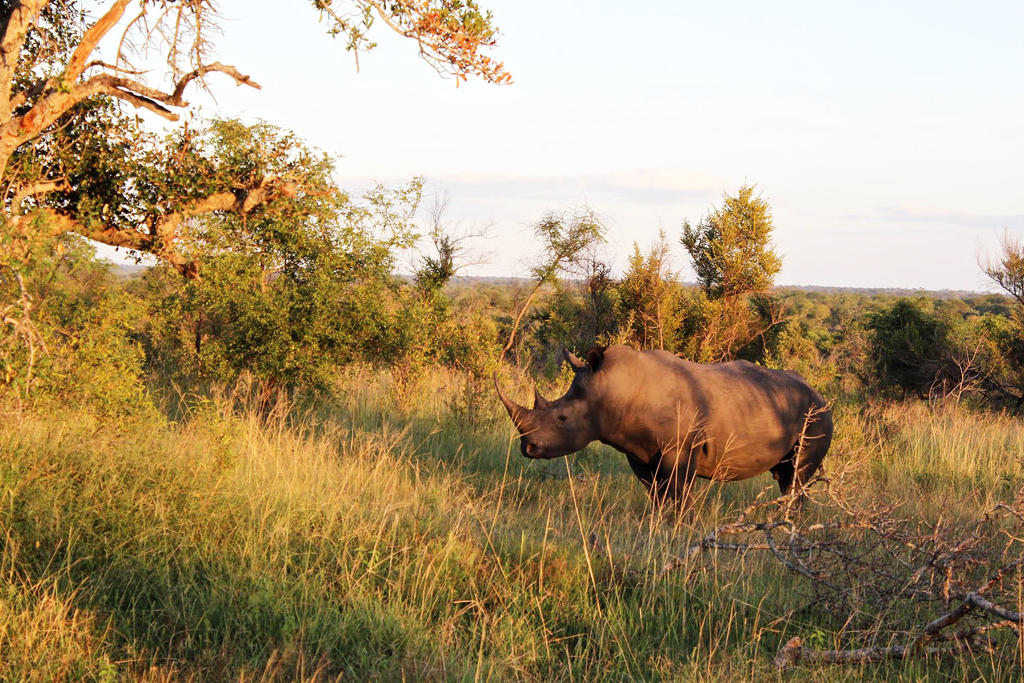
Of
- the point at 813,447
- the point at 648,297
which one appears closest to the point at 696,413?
the point at 813,447

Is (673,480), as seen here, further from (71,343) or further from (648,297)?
(648,297)

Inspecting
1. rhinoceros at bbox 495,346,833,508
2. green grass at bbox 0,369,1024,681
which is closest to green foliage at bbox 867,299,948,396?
rhinoceros at bbox 495,346,833,508

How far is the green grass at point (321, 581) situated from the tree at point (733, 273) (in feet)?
34.9

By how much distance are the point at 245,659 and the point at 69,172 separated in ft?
19.2

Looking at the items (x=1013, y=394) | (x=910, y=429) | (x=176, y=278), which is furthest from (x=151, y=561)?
(x=1013, y=394)

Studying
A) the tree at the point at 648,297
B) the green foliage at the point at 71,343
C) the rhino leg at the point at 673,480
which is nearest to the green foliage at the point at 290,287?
the green foliage at the point at 71,343

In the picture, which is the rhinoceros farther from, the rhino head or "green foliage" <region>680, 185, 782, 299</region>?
"green foliage" <region>680, 185, 782, 299</region>

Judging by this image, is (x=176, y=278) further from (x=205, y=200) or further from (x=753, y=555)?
(x=753, y=555)

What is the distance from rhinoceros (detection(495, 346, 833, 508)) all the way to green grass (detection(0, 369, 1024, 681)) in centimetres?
50

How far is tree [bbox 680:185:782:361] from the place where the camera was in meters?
16.6

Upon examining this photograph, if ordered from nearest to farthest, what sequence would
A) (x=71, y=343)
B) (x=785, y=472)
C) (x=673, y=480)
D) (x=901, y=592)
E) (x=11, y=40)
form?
(x=901, y=592)
(x=673, y=480)
(x=71, y=343)
(x=11, y=40)
(x=785, y=472)

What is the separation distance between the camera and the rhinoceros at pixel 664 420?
6.53 metres

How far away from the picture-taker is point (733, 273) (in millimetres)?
17172

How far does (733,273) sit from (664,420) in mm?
11297
